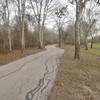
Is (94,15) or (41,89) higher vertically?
(94,15)

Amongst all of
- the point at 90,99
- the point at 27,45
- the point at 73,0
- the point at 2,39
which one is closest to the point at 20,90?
the point at 90,99

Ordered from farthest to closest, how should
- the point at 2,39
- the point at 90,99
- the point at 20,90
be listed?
the point at 2,39, the point at 20,90, the point at 90,99

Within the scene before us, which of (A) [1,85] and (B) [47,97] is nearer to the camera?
(B) [47,97]

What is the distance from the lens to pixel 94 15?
161 ft

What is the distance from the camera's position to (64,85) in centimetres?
802

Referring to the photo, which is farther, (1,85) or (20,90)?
(1,85)

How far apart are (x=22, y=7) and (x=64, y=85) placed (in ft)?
80.7

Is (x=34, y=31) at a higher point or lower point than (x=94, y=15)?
lower

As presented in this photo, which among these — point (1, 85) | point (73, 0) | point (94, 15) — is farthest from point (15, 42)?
point (1, 85)

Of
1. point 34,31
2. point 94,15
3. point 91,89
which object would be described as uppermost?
point 94,15

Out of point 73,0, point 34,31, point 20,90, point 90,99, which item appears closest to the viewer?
point 90,99

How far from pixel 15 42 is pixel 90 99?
1655 inches

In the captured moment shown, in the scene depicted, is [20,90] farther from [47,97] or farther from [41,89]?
[47,97]

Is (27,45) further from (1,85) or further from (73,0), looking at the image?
(1,85)
